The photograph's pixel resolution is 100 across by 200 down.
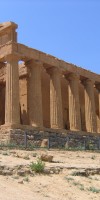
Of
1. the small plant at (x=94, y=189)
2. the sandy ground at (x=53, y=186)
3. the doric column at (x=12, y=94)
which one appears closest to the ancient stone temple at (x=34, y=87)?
the doric column at (x=12, y=94)

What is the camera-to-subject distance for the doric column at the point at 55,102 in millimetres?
37500

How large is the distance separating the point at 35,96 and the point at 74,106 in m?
6.35

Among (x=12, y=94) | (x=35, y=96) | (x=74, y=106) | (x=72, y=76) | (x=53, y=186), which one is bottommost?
(x=53, y=186)

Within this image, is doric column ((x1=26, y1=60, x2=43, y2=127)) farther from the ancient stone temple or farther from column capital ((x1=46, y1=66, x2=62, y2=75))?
column capital ((x1=46, y1=66, x2=62, y2=75))

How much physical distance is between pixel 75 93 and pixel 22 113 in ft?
20.7

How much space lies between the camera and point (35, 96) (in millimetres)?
35938

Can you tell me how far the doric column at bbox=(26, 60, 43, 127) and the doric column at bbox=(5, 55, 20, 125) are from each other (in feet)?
8.07

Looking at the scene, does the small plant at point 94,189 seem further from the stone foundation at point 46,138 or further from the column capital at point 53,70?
the column capital at point 53,70

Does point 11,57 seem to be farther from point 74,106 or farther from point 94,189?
point 94,189

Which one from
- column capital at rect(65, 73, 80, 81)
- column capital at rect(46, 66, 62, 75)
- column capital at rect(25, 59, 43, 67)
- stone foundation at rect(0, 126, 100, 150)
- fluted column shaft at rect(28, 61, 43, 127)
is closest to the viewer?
stone foundation at rect(0, 126, 100, 150)

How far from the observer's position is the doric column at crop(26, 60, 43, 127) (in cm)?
3539

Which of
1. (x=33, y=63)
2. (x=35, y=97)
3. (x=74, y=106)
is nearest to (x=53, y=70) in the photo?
(x=33, y=63)

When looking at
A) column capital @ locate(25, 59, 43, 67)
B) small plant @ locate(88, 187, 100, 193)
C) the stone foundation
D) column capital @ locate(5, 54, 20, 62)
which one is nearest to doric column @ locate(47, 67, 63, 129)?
the stone foundation

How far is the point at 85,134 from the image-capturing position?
39.7m
